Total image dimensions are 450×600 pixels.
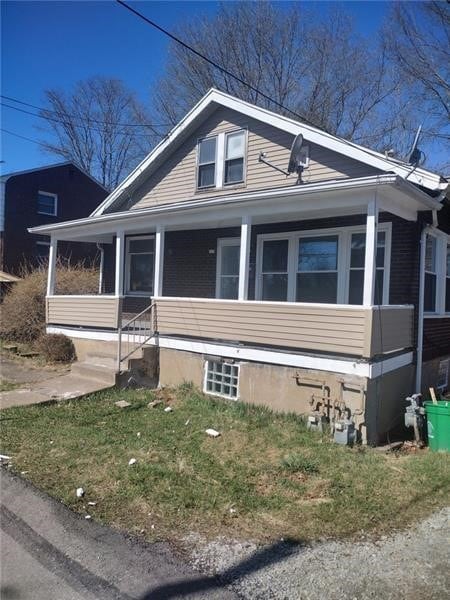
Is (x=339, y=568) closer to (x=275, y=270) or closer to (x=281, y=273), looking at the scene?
(x=281, y=273)

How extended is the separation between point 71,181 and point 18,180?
11.0 feet

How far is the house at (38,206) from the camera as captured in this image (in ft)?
80.5

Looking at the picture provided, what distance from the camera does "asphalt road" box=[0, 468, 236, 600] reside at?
137 inches

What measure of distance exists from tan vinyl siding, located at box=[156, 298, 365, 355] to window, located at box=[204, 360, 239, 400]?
1.63 ft

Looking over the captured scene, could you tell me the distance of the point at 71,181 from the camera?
2798 cm

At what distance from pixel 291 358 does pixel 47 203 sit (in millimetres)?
22429

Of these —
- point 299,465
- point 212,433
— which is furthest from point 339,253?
point 299,465

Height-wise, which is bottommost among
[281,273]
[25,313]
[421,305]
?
[25,313]

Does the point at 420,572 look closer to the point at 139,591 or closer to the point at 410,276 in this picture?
the point at 139,591

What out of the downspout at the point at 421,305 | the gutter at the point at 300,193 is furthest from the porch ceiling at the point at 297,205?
the downspout at the point at 421,305

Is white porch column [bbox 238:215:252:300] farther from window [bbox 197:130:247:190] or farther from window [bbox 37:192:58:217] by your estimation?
window [bbox 37:192:58:217]

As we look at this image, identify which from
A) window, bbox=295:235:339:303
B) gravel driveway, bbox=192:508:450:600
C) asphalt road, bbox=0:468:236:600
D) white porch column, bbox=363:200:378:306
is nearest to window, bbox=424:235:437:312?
window, bbox=295:235:339:303

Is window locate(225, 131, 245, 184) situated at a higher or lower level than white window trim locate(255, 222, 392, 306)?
higher

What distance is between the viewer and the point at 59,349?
1197cm
